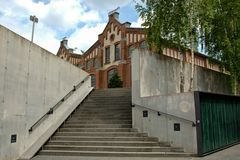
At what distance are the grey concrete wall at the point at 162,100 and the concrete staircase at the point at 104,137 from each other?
35cm

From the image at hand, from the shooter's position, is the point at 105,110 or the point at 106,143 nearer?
the point at 106,143

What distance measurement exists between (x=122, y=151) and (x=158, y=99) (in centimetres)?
224

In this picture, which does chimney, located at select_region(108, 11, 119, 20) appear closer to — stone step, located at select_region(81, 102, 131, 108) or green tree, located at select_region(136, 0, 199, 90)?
green tree, located at select_region(136, 0, 199, 90)

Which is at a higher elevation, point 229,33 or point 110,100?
point 229,33

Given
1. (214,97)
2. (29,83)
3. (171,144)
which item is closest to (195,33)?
(214,97)

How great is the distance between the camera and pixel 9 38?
7742mm

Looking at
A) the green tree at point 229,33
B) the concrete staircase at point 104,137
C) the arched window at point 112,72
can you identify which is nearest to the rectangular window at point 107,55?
the arched window at point 112,72

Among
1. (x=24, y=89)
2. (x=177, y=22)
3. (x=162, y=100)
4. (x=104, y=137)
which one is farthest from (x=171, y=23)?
(x=24, y=89)

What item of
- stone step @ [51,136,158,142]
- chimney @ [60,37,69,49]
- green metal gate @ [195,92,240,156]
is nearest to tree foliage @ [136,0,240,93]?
green metal gate @ [195,92,240,156]

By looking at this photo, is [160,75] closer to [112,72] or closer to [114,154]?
[114,154]

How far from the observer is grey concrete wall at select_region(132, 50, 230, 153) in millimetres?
8547

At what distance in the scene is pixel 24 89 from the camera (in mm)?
8344

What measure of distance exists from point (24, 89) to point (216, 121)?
21.6 ft

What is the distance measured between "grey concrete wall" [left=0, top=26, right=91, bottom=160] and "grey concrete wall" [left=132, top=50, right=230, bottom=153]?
3135 mm
